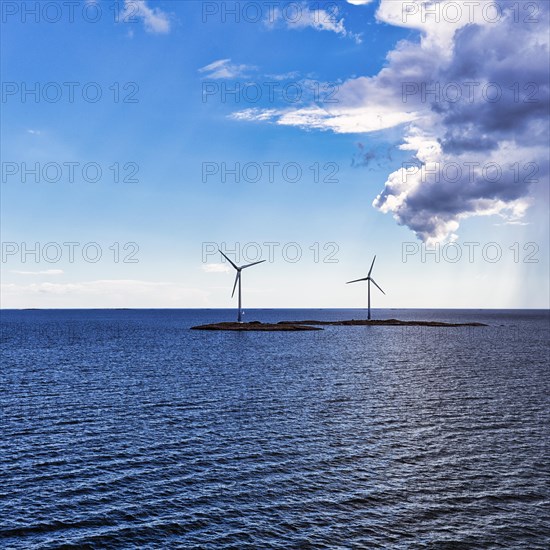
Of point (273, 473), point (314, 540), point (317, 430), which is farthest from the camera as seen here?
point (317, 430)

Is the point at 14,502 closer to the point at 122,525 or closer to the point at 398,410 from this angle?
the point at 122,525

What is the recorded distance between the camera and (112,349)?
449ft

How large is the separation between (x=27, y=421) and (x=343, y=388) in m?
40.3

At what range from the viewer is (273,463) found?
39625 millimetres

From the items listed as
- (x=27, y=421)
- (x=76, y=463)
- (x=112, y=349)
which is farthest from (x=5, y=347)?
(x=76, y=463)

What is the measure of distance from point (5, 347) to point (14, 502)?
12375 cm

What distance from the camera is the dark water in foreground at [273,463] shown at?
28797 mm

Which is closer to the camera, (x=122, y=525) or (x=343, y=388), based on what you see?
(x=122, y=525)

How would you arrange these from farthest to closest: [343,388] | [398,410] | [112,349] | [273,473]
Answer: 1. [112,349]
2. [343,388]
3. [398,410]
4. [273,473]

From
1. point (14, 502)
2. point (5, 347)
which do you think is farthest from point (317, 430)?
point (5, 347)

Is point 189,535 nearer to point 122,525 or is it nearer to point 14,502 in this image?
point 122,525

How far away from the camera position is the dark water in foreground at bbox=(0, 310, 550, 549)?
28797 millimetres

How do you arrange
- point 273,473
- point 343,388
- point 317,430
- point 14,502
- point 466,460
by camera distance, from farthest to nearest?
point 343,388, point 317,430, point 466,460, point 273,473, point 14,502

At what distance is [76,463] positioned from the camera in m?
38.8
